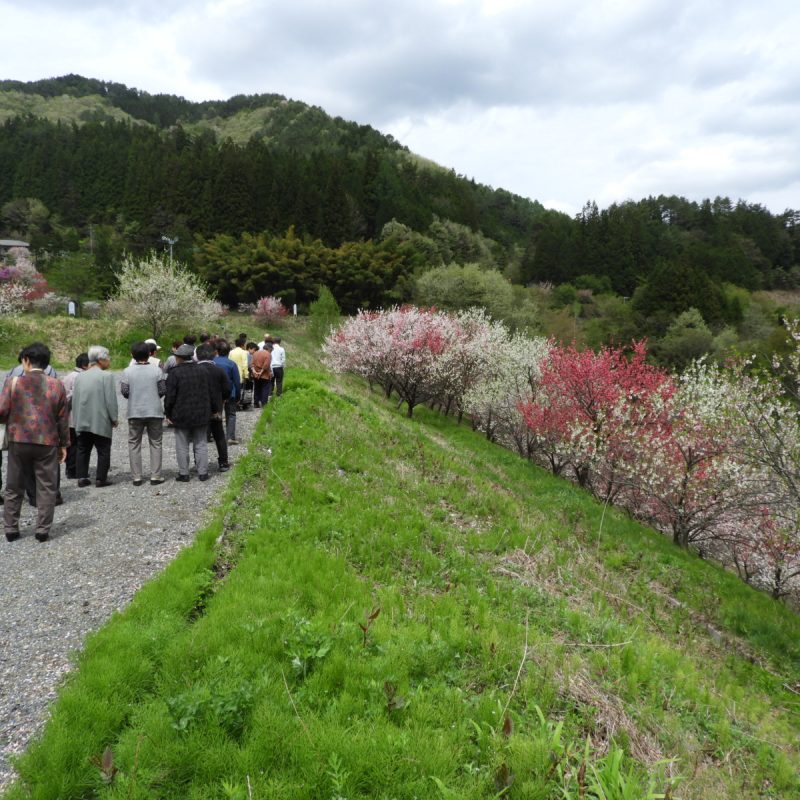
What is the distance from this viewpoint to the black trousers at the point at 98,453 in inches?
312

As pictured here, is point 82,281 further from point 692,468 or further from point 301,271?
point 692,468

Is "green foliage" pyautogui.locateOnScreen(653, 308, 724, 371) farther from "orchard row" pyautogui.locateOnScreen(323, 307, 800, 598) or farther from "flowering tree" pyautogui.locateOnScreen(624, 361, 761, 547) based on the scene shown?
"flowering tree" pyautogui.locateOnScreen(624, 361, 761, 547)


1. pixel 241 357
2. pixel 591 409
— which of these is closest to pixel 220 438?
pixel 241 357

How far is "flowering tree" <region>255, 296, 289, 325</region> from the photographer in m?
42.7

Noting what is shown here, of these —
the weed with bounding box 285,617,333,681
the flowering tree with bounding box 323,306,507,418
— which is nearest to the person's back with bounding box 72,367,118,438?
the weed with bounding box 285,617,333,681

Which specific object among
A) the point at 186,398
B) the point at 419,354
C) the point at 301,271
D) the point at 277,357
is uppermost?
the point at 301,271

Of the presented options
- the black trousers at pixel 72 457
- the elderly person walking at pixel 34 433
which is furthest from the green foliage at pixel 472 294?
the elderly person walking at pixel 34 433

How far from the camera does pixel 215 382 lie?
26.4 feet

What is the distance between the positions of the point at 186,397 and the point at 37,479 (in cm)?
234

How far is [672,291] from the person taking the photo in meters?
51.0

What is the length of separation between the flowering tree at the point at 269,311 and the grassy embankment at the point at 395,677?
3706 centimetres

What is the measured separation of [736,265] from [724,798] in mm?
91093

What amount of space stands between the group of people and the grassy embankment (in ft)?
4.60

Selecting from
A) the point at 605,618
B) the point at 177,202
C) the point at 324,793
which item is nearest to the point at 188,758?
the point at 324,793
